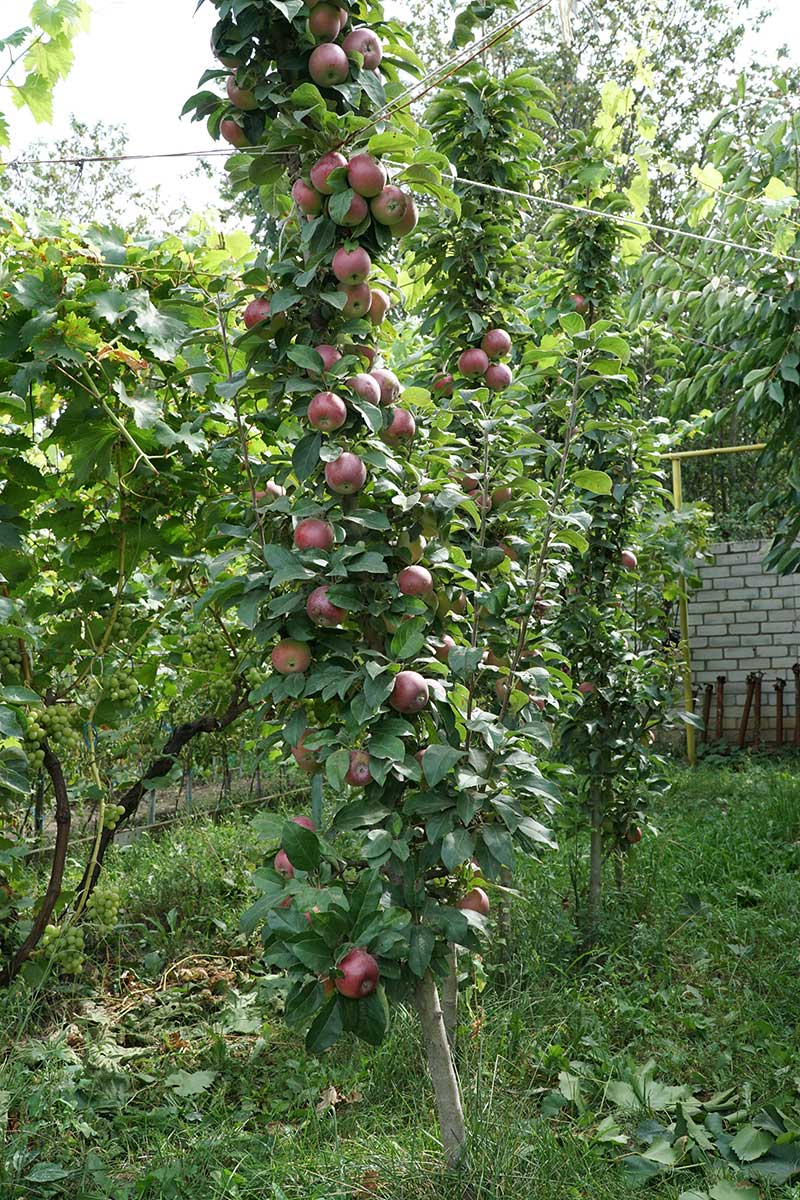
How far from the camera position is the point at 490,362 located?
2.51 meters

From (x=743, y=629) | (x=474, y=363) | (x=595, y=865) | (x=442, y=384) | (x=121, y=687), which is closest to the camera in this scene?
(x=474, y=363)

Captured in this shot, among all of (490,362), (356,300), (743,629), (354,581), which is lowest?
(743,629)

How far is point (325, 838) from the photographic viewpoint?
1728mm

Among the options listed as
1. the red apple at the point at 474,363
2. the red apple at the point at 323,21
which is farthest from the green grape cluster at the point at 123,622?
the red apple at the point at 323,21

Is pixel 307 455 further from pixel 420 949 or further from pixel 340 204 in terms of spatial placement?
pixel 420 949

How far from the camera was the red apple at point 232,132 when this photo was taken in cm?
182

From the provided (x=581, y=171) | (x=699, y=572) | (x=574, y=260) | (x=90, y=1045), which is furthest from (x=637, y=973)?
(x=699, y=572)

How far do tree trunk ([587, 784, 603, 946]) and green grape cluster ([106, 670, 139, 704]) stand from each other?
161 centimetres

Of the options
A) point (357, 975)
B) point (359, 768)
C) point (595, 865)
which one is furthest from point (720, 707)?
point (357, 975)

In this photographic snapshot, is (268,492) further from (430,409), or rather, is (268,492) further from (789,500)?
(789,500)

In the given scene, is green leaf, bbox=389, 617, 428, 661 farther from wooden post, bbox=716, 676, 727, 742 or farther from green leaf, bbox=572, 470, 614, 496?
wooden post, bbox=716, 676, 727, 742

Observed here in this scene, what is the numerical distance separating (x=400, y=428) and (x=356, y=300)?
0.77 ft

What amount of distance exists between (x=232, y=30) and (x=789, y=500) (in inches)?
97.2

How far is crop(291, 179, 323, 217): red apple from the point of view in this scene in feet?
5.53
